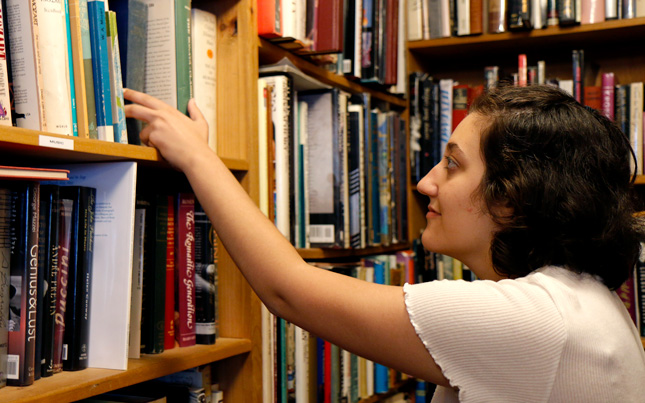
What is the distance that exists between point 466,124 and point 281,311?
41 centimetres

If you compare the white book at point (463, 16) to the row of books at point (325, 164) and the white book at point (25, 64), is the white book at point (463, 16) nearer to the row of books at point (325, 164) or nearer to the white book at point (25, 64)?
the row of books at point (325, 164)

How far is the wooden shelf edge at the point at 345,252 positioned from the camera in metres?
1.56

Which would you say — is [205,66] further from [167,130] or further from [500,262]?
[500,262]

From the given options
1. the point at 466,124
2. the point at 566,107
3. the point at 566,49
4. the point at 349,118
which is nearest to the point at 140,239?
the point at 466,124

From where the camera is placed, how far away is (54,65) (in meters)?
0.91

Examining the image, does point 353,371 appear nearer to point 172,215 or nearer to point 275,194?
point 275,194

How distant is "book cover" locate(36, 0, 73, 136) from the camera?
90 centimetres

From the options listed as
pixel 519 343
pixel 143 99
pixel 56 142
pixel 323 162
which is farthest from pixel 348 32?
pixel 519 343

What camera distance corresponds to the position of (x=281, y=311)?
908 mm

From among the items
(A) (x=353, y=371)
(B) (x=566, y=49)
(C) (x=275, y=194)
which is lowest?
(A) (x=353, y=371)

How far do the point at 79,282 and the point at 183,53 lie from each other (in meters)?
0.42

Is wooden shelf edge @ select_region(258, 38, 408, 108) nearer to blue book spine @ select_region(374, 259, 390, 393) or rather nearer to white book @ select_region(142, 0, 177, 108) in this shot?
white book @ select_region(142, 0, 177, 108)

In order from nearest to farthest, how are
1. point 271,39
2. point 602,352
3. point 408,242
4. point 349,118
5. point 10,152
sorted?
1. point 602,352
2. point 10,152
3. point 271,39
4. point 349,118
5. point 408,242

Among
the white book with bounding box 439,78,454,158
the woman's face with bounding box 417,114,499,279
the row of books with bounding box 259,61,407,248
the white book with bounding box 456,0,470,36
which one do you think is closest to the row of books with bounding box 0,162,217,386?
the row of books with bounding box 259,61,407,248
